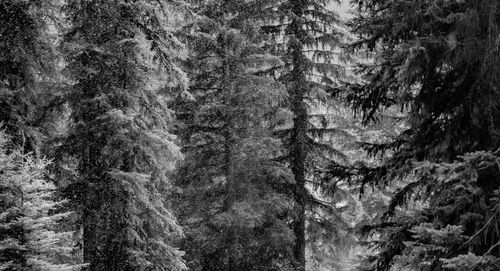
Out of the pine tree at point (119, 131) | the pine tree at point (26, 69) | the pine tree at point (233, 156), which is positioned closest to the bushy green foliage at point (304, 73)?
the pine tree at point (233, 156)

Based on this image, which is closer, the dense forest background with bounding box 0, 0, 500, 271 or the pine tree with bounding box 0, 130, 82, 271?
the pine tree with bounding box 0, 130, 82, 271

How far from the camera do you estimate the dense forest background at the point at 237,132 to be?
202 inches

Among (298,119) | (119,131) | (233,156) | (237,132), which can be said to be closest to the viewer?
(119,131)

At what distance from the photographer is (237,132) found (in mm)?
14148

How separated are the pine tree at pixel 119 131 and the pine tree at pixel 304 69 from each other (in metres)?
5.92

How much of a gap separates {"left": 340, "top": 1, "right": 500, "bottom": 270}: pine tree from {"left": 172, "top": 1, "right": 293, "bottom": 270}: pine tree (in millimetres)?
7296

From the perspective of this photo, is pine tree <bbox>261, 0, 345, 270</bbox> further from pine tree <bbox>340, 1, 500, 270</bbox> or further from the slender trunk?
pine tree <bbox>340, 1, 500, 270</bbox>

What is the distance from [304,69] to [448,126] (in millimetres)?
10095

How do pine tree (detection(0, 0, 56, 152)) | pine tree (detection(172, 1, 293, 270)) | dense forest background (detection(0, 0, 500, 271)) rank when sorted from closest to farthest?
dense forest background (detection(0, 0, 500, 271)) < pine tree (detection(0, 0, 56, 152)) < pine tree (detection(172, 1, 293, 270))

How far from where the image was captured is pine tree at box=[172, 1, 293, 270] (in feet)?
44.2

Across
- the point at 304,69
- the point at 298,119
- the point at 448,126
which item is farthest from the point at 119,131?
the point at 304,69

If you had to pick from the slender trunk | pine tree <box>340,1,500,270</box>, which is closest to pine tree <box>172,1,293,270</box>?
the slender trunk

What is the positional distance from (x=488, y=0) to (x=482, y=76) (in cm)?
94

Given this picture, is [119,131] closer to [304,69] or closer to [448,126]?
[448,126]
